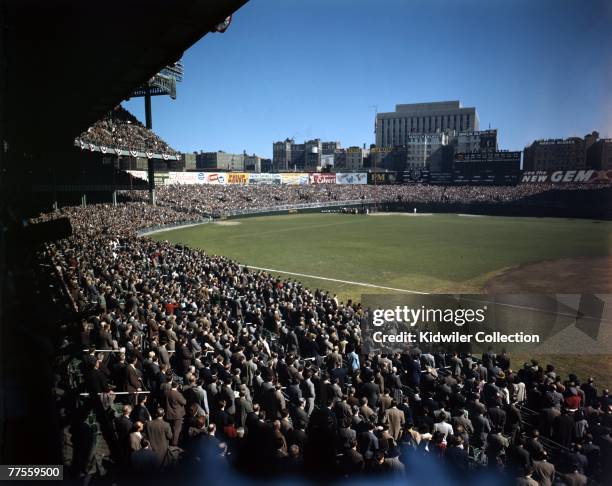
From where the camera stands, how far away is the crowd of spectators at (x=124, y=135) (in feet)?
135

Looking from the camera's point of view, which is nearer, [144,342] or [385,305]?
[144,342]

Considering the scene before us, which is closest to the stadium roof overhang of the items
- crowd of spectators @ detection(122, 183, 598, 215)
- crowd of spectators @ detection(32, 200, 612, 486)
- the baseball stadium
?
the baseball stadium

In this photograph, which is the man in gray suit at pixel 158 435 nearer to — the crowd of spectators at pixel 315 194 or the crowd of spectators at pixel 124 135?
the crowd of spectators at pixel 124 135

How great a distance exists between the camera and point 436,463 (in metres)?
6.42

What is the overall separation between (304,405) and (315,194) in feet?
263

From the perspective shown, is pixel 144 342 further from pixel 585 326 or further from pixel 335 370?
pixel 585 326

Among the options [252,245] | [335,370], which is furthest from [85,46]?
[252,245]

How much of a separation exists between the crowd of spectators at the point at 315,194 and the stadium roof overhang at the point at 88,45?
179ft

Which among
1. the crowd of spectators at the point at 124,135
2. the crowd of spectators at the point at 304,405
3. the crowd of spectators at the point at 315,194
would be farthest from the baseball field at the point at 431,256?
the crowd of spectators at the point at 315,194

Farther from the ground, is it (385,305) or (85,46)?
(85,46)

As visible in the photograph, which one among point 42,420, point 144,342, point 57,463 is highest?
point 42,420

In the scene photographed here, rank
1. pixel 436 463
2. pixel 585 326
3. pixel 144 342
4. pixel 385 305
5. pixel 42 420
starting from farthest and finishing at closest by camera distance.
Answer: pixel 385 305, pixel 585 326, pixel 144 342, pixel 436 463, pixel 42 420

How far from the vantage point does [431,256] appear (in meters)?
32.7

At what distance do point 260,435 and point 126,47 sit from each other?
203 inches
